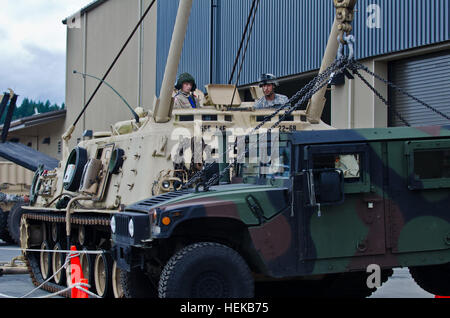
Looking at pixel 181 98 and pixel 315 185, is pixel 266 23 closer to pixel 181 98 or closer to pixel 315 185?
pixel 181 98

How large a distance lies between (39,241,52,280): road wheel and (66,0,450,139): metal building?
4.38 metres

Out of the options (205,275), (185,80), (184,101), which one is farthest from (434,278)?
(185,80)

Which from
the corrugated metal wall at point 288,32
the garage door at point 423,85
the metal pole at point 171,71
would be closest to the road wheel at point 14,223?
the corrugated metal wall at point 288,32

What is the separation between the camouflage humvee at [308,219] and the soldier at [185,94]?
14.5 ft

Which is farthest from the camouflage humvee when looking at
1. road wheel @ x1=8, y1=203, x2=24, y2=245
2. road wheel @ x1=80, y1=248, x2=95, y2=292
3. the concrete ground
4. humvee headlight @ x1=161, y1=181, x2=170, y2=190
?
road wheel @ x1=8, y1=203, x2=24, y2=245

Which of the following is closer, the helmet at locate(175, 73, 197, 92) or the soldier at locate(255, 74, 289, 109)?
the soldier at locate(255, 74, 289, 109)

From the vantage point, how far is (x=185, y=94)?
12844 millimetres

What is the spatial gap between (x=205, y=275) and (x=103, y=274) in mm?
4702

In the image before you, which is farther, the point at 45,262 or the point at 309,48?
the point at 309,48

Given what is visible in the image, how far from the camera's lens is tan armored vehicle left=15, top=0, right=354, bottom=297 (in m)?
11.0

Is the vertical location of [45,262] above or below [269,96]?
below

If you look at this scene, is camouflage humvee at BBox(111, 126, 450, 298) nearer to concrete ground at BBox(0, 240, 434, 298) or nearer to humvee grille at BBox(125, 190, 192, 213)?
humvee grille at BBox(125, 190, 192, 213)

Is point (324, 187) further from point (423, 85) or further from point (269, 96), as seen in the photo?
point (423, 85)

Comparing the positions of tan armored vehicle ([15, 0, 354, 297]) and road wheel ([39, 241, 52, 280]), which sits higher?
tan armored vehicle ([15, 0, 354, 297])
